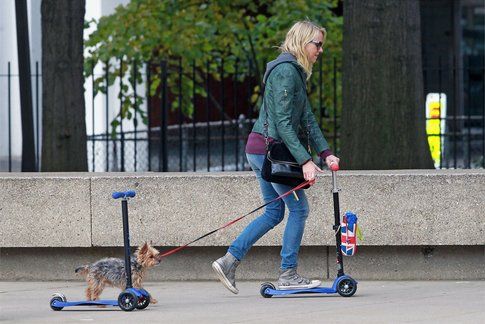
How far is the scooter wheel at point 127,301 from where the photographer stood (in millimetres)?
7969

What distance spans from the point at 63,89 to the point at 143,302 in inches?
152

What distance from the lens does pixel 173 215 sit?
9656 millimetres

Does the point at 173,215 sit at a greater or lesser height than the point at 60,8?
lesser

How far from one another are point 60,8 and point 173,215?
279cm

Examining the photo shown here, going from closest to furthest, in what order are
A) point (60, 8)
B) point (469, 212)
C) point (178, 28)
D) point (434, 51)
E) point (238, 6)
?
point (469, 212) → point (60, 8) → point (178, 28) → point (238, 6) → point (434, 51)

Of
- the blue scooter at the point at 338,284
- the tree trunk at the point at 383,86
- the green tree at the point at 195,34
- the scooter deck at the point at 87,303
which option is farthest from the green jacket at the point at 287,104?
the green tree at the point at 195,34

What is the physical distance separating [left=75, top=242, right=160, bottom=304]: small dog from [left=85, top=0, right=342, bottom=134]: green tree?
7.80m

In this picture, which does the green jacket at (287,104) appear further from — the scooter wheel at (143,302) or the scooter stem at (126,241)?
the scooter wheel at (143,302)

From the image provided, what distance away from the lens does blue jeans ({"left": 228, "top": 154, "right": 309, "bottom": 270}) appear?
27.9 ft

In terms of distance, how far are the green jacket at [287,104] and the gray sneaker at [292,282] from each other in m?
0.85

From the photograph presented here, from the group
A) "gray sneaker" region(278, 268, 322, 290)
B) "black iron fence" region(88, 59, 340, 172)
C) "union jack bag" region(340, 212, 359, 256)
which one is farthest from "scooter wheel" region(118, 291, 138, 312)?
"black iron fence" region(88, 59, 340, 172)

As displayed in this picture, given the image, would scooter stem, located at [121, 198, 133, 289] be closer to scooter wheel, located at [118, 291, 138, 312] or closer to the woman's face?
scooter wheel, located at [118, 291, 138, 312]

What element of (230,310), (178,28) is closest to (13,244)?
(230,310)

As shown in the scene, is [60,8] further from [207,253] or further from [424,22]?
[424,22]
